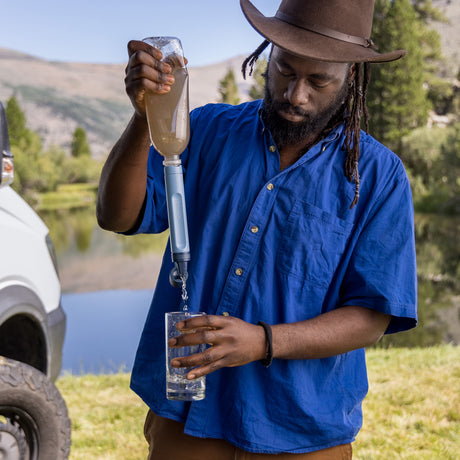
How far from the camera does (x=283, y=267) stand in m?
1.63

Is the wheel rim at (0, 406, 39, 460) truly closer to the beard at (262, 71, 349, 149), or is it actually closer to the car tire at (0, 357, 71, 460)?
the car tire at (0, 357, 71, 460)

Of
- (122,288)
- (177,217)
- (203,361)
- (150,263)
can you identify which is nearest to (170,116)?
(177,217)

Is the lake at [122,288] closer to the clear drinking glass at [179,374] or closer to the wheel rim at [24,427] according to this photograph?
the wheel rim at [24,427]

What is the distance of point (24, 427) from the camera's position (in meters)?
2.53

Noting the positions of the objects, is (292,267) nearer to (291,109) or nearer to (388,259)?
(388,259)

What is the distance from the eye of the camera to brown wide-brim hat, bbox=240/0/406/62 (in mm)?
1525

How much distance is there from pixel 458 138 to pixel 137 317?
17046 millimetres

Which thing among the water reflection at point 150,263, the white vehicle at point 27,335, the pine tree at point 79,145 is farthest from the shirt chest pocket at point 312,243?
the pine tree at point 79,145

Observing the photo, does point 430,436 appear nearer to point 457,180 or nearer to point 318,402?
point 318,402

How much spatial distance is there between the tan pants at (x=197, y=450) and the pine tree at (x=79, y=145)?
162 feet

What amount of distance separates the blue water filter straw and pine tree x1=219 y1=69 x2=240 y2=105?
34.9m

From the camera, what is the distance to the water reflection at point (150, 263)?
11.3 metres

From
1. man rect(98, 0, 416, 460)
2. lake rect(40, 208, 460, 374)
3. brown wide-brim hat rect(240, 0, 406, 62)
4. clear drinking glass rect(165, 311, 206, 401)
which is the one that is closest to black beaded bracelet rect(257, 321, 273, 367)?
man rect(98, 0, 416, 460)

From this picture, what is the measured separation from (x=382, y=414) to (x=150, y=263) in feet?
76.8
